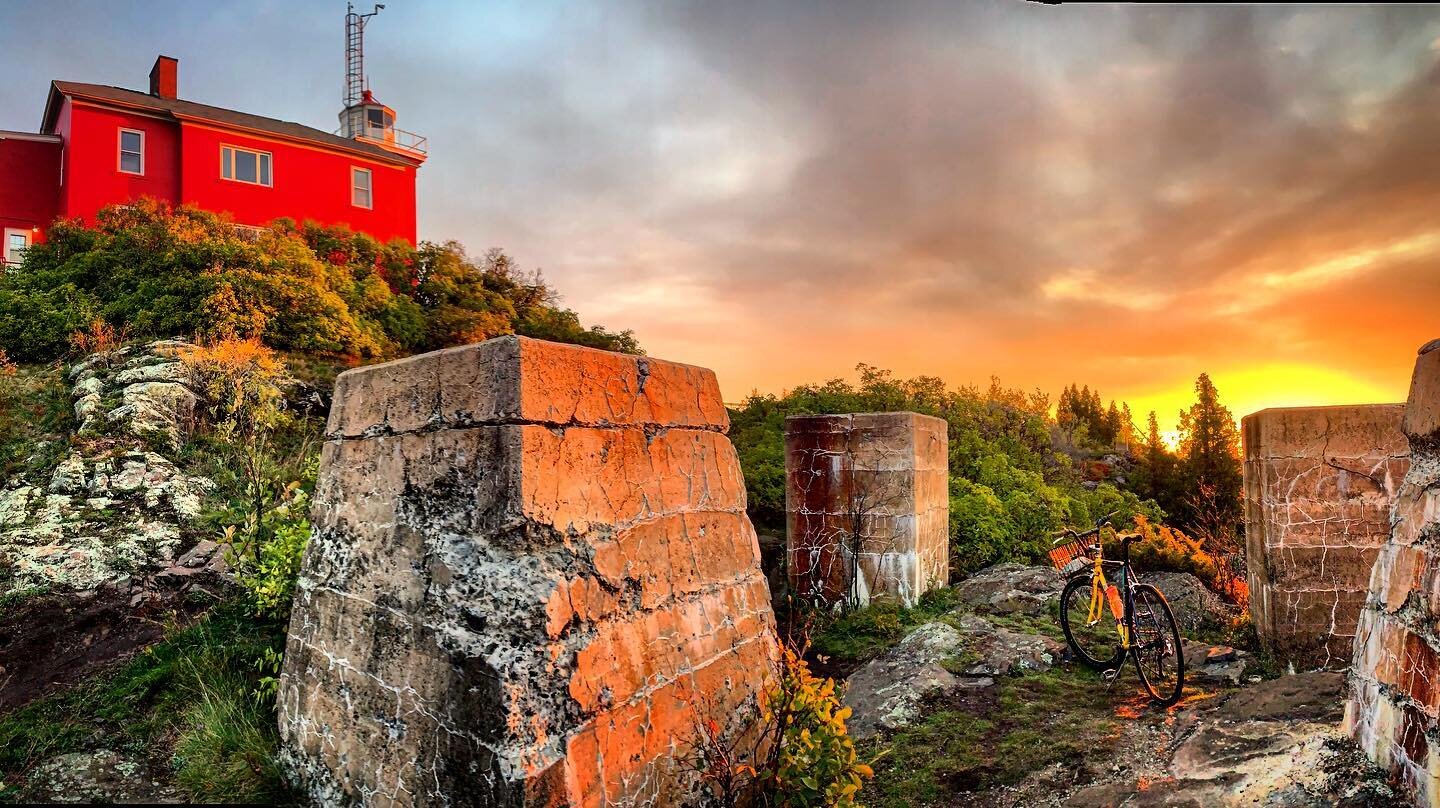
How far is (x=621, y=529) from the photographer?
3.02m

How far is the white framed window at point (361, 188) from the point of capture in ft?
76.4

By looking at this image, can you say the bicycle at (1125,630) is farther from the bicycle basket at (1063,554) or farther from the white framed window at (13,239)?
the white framed window at (13,239)

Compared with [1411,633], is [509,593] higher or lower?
higher

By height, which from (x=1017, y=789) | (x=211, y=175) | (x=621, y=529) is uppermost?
(x=211, y=175)

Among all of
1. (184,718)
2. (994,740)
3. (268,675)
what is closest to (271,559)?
(268,675)

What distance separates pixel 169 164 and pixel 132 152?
79 centimetres

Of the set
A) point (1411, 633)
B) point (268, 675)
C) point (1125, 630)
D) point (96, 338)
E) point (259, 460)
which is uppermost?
point (96, 338)

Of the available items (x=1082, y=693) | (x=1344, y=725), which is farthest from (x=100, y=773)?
(x=1082, y=693)

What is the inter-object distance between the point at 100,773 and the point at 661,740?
7.99ft

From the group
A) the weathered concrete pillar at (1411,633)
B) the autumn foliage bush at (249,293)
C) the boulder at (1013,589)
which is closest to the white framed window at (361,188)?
the autumn foliage bush at (249,293)

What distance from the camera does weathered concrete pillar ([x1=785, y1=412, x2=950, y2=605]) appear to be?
8.03 m

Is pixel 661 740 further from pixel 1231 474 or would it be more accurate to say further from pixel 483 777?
pixel 1231 474

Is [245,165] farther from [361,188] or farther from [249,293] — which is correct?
[249,293]

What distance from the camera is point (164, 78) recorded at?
74.4ft
